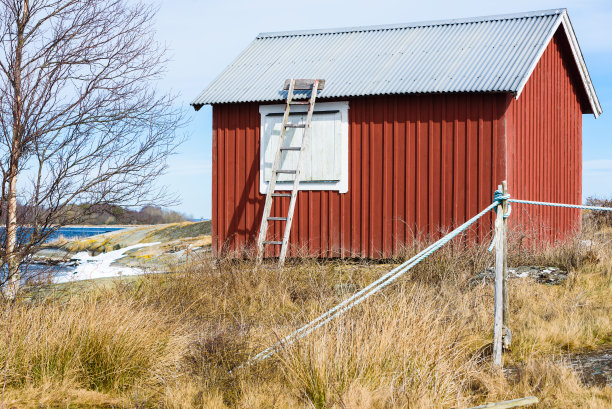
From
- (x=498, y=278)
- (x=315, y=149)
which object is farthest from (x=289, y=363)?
(x=315, y=149)

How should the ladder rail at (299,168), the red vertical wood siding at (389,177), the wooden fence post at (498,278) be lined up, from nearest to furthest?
the wooden fence post at (498,278) < the red vertical wood siding at (389,177) < the ladder rail at (299,168)

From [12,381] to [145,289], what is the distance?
3.30m

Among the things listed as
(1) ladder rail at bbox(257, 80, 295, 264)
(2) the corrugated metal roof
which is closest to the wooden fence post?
(2) the corrugated metal roof

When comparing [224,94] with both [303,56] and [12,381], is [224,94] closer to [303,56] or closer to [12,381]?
[303,56]

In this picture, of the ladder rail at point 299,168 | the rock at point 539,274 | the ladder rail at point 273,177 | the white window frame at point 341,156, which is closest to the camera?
the rock at point 539,274

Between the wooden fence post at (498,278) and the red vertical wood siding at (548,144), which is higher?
the red vertical wood siding at (548,144)

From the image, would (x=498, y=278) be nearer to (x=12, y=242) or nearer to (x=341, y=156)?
(x=12, y=242)

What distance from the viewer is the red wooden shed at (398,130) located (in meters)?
11.5

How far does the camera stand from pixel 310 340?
183 inches

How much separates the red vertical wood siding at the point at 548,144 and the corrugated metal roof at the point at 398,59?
2.65 ft

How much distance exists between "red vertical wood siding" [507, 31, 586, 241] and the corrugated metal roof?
81cm

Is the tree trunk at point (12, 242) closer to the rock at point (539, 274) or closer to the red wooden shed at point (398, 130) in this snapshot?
the red wooden shed at point (398, 130)

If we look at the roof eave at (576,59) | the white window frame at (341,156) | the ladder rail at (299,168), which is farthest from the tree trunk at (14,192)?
the roof eave at (576,59)

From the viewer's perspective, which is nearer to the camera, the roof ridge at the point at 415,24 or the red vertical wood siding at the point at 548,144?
the red vertical wood siding at the point at 548,144
